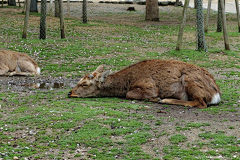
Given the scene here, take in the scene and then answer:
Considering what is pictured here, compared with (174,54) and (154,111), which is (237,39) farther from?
(154,111)

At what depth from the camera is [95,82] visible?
10.0 metres

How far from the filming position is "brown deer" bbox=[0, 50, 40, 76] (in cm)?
1247

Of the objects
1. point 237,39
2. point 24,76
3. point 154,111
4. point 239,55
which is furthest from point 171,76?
point 237,39

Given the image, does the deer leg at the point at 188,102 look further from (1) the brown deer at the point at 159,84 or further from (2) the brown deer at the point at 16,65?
(2) the brown deer at the point at 16,65

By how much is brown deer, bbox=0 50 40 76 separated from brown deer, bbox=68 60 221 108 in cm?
326

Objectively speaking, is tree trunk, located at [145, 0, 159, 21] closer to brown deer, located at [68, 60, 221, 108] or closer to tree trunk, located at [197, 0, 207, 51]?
tree trunk, located at [197, 0, 207, 51]

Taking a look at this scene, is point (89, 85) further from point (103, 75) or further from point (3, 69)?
point (3, 69)

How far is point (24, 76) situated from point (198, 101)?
20.6 feet

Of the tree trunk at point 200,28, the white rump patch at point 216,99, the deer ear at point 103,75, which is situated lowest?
the white rump patch at point 216,99

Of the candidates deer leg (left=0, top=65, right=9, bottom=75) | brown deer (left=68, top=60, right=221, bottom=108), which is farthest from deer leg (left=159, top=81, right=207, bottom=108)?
deer leg (left=0, top=65, right=9, bottom=75)

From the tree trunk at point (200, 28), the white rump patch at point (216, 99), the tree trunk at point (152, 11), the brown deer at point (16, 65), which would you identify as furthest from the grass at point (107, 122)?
the tree trunk at point (152, 11)

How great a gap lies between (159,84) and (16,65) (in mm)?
5659

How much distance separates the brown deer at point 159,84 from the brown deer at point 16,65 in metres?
3.26

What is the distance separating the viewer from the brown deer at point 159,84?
8969mm
